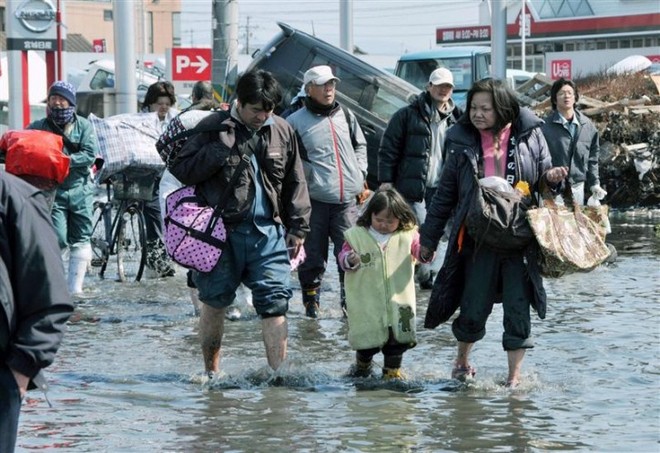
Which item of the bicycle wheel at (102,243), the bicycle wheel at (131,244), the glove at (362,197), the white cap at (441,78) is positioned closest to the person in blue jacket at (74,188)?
the bicycle wheel at (131,244)

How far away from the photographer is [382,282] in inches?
313

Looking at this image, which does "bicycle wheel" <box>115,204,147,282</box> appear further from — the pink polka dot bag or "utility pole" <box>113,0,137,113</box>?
"utility pole" <box>113,0,137,113</box>

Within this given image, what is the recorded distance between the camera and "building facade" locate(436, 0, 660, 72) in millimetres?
83688

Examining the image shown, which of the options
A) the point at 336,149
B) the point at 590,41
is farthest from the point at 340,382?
the point at 590,41

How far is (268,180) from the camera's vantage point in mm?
7844

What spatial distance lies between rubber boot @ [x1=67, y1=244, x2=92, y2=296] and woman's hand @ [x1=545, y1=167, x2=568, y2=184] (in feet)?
16.2

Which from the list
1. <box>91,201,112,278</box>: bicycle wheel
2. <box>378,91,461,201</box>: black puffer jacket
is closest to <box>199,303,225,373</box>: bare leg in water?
<box>378,91,461,201</box>: black puffer jacket

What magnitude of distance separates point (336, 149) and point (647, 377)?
10.2ft

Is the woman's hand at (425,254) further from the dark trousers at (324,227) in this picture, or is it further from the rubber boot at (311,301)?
the rubber boot at (311,301)

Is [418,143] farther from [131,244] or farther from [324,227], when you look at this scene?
[131,244]

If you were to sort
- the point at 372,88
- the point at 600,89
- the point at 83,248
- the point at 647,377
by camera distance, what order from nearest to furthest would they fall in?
1. the point at 647,377
2. the point at 83,248
3. the point at 372,88
4. the point at 600,89

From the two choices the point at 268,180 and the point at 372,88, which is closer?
the point at 268,180

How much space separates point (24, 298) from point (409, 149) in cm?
691

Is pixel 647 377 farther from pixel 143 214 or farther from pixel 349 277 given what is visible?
pixel 143 214
